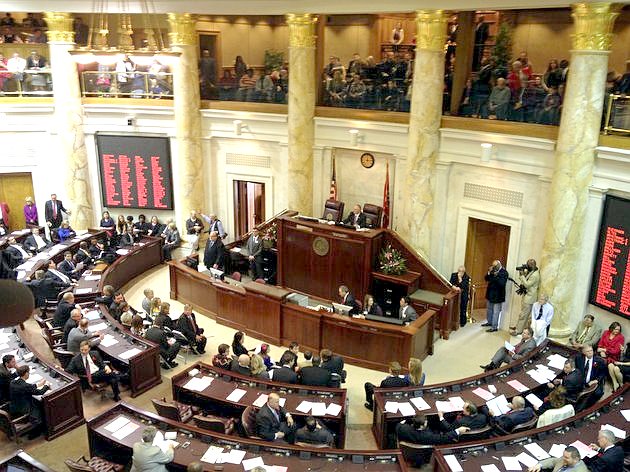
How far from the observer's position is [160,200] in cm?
1592

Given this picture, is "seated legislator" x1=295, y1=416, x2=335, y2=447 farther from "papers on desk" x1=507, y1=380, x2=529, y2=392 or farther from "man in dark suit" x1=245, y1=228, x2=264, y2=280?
"man in dark suit" x1=245, y1=228, x2=264, y2=280

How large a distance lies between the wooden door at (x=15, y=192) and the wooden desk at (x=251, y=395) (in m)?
10.4

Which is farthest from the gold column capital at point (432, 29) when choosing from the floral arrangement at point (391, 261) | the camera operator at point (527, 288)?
the camera operator at point (527, 288)

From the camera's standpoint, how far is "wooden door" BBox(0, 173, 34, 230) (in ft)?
52.8

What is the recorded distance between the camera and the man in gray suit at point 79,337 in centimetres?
920

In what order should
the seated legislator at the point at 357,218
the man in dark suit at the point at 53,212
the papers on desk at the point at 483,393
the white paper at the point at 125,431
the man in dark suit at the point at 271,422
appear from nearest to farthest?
the white paper at the point at 125,431, the man in dark suit at the point at 271,422, the papers on desk at the point at 483,393, the seated legislator at the point at 357,218, the man in dark suit at the point at 53,212

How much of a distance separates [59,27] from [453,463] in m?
13.4

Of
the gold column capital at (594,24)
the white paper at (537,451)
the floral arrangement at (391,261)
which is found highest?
the gold column capital at (594,24)

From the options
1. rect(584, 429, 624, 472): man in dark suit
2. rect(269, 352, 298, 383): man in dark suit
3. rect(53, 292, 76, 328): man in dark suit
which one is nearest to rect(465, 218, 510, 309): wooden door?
rect(269, 352, 298, 383): man in dark suit

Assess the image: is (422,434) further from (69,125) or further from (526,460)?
(69,125)

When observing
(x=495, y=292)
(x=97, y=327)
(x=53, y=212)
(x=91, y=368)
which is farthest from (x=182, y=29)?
(x=495, y=292)

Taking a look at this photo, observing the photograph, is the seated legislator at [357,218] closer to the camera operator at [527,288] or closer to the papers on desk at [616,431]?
the camera operator at [527,288]

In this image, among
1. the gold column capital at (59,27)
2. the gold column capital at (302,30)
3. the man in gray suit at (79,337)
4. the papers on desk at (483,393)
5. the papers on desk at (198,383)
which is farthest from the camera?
the gold column capital at (59,27)

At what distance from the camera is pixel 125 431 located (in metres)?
6.96
